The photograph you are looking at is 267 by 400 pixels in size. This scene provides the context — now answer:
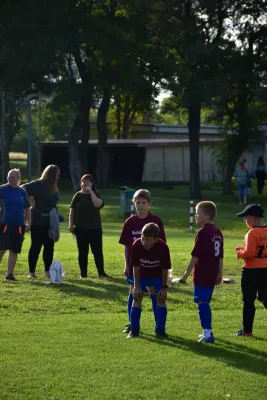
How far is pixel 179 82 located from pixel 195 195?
6.48 metres

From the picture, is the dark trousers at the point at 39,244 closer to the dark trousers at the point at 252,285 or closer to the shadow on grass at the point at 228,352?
the shadow on grass at the point at 228,352

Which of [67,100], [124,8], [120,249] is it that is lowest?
[120,249]

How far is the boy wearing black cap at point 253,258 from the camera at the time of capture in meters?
10.4

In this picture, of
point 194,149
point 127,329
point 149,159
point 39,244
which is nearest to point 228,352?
point 127,329

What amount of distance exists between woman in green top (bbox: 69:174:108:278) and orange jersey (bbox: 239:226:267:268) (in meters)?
6.11

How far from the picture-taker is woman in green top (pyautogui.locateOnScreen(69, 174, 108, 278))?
16375 millimetres

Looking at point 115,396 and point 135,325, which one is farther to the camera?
point 135,325

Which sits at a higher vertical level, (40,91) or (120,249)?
(40,91)

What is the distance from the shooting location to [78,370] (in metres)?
8.83

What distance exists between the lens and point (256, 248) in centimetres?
1045

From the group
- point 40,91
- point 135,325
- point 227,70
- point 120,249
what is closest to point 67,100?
point 40,91

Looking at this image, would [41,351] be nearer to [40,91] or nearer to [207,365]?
[207,365]

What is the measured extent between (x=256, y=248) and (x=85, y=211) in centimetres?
642

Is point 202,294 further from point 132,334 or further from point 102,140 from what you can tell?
point 102,140
